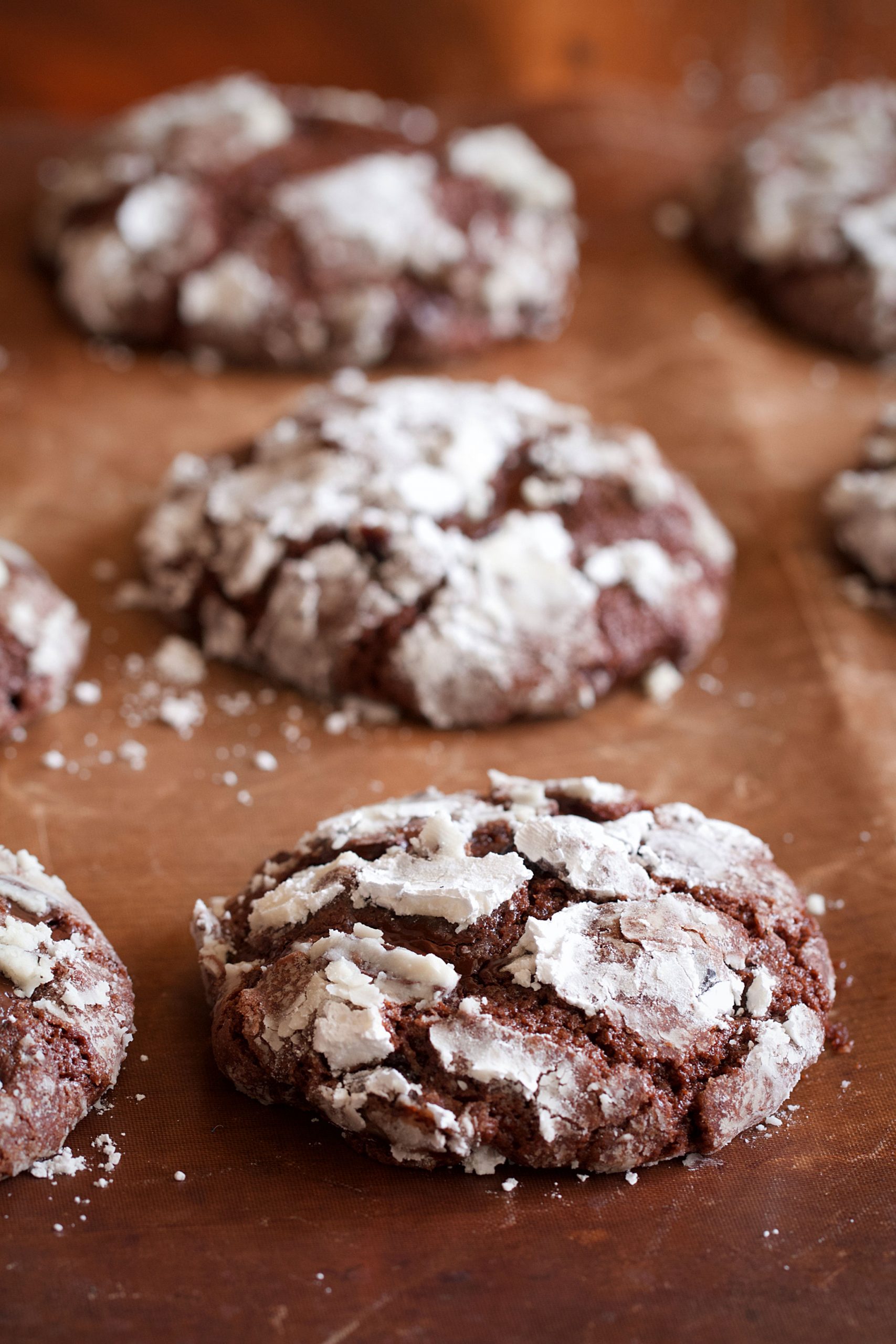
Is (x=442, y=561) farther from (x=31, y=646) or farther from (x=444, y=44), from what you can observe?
(x=444, y=44)

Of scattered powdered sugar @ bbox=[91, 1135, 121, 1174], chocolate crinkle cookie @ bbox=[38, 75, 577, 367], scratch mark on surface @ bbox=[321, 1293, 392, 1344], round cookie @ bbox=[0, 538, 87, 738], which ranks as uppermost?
chocolate crinkle cookie @ bbox=[38, 75, 577, 367]

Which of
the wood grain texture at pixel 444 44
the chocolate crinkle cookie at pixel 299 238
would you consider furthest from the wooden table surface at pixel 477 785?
the wood grain texture at pixel 444 44

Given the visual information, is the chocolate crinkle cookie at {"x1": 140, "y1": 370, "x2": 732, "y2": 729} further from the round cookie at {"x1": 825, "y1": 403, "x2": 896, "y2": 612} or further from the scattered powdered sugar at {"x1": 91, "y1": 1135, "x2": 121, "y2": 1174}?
the scattered powdered sugar at {"x1": 91, "y1": 1135, "x2": 121, "y2": 1174}

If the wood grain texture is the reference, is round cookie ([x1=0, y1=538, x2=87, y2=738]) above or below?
below

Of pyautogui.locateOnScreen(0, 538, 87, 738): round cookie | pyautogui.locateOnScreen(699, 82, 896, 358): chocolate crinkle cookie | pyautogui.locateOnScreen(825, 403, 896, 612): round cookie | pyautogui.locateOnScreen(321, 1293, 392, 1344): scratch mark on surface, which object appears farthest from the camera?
pyautogui.locateOnScreen(699, 82, 896, 358): chocolate crinkle cookie

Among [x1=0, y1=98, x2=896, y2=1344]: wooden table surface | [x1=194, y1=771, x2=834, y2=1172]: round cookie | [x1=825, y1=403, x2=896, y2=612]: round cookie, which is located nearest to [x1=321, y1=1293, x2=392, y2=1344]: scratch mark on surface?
[x1=0, y1=98, x2=896, y2=1344]: wooden table surface

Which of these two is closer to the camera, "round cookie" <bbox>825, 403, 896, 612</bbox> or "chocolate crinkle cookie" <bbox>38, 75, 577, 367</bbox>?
"round cookie" <bbox>825, 403, 896, 612</bbox>

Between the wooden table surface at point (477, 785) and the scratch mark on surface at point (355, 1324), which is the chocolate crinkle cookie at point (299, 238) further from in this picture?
the scratch mark on surface at point (355, 1324)
